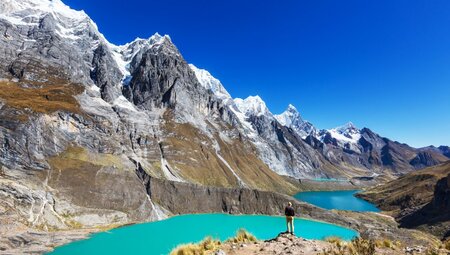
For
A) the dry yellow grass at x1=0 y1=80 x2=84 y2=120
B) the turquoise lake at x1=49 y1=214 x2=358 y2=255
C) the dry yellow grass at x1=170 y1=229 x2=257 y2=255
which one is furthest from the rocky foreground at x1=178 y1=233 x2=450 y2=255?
the dry yellow grass at x1=0 y1=80 x2=84 y2=120

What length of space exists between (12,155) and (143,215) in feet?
159

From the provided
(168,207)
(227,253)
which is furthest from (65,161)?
(227,253)

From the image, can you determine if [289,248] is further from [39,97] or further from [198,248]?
[39,97]

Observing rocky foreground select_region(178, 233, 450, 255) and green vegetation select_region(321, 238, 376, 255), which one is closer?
green vegetation select_region(321, 238, 376, 255)

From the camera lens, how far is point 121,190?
137m

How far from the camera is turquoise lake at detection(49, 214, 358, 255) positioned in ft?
291

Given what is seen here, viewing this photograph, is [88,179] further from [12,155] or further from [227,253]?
[227,253]

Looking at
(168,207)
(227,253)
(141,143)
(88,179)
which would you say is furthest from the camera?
(141,143)

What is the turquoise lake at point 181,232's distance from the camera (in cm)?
8881

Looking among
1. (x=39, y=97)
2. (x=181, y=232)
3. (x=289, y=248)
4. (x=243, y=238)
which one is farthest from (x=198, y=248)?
(x=39, y=97)

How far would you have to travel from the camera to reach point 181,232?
117312 mm

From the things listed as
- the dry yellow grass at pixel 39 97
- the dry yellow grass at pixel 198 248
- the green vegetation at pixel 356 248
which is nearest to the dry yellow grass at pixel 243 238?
the dry yellow grass at pixel 198 248

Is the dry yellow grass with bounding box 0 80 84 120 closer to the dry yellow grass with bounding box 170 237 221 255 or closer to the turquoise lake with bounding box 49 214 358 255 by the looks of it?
the turquoise lake with bounding box 49 214 358 255

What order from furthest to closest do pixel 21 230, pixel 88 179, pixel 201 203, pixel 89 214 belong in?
1. pixel 201 203
2. pixel 88 179
3. pixel 89 214
4. pixel 21 230
